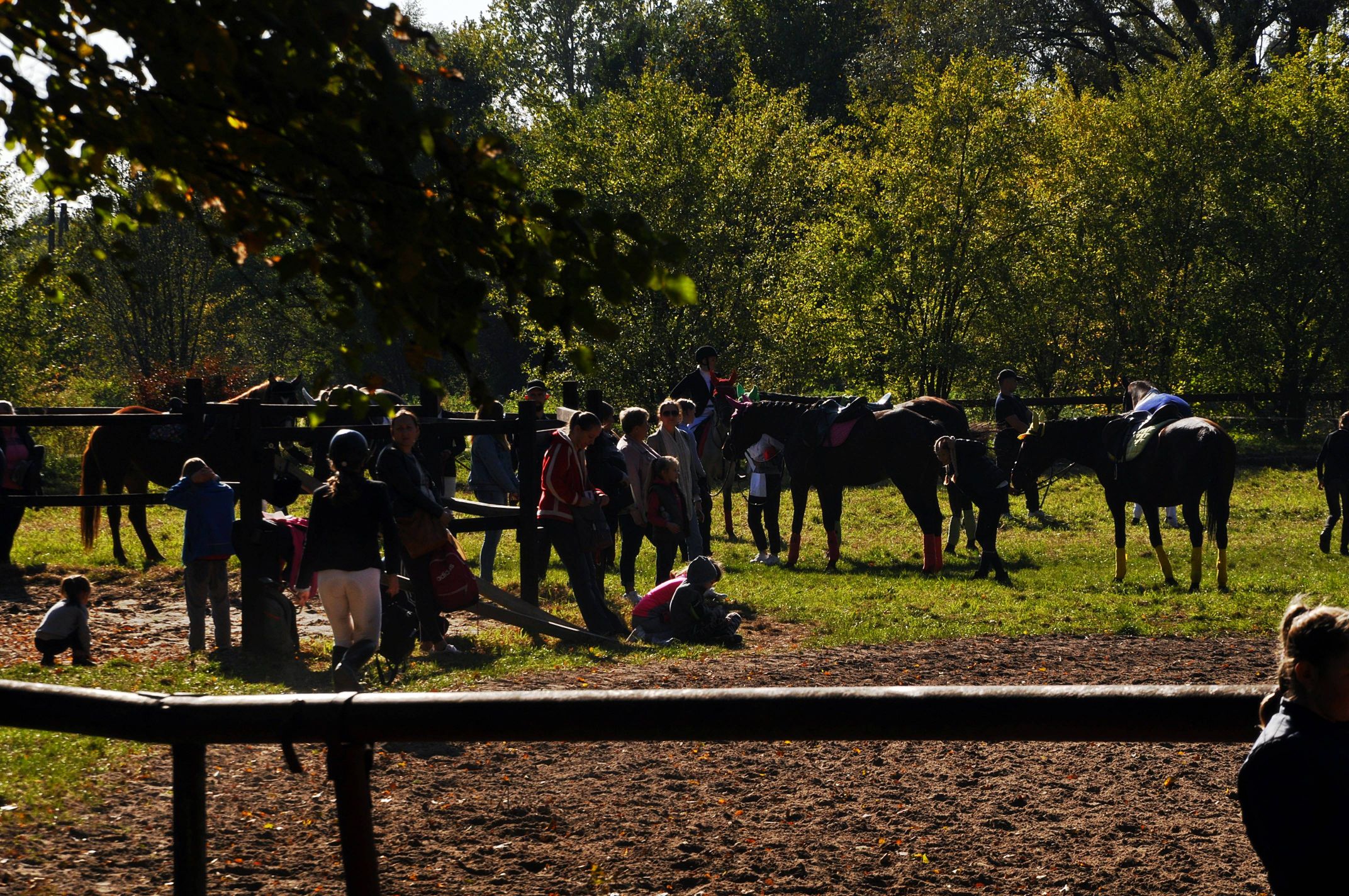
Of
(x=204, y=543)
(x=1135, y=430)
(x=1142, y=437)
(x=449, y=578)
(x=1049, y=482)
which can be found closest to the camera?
(x=449, y=578)

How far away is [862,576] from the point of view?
14.7 metres

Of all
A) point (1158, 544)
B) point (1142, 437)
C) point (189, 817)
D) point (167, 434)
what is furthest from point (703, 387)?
point (189, 817)

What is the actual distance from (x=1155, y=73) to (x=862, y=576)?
20.5m

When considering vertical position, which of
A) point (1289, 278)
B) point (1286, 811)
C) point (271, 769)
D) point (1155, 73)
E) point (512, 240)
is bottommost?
point (271, 769)

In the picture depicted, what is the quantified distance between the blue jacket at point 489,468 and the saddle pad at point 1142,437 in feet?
22.7

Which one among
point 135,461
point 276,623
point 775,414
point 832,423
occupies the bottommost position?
point 276,623

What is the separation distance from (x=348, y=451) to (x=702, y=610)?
3.92 metres

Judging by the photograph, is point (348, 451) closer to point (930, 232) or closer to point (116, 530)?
point (116, 530)

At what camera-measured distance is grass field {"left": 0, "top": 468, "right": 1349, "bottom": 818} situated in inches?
358

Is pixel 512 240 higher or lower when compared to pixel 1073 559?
higher

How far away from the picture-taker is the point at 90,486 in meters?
14.9

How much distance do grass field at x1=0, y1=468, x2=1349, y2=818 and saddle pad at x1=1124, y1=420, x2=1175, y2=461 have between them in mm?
1422

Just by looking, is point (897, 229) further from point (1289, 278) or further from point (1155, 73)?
point (1289, 278)

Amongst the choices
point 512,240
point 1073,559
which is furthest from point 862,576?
point 512,240
